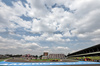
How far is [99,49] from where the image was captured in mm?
65062

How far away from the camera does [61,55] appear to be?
19088 cm

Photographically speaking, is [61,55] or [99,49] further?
[61,55]

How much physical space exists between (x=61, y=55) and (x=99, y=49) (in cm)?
13236
